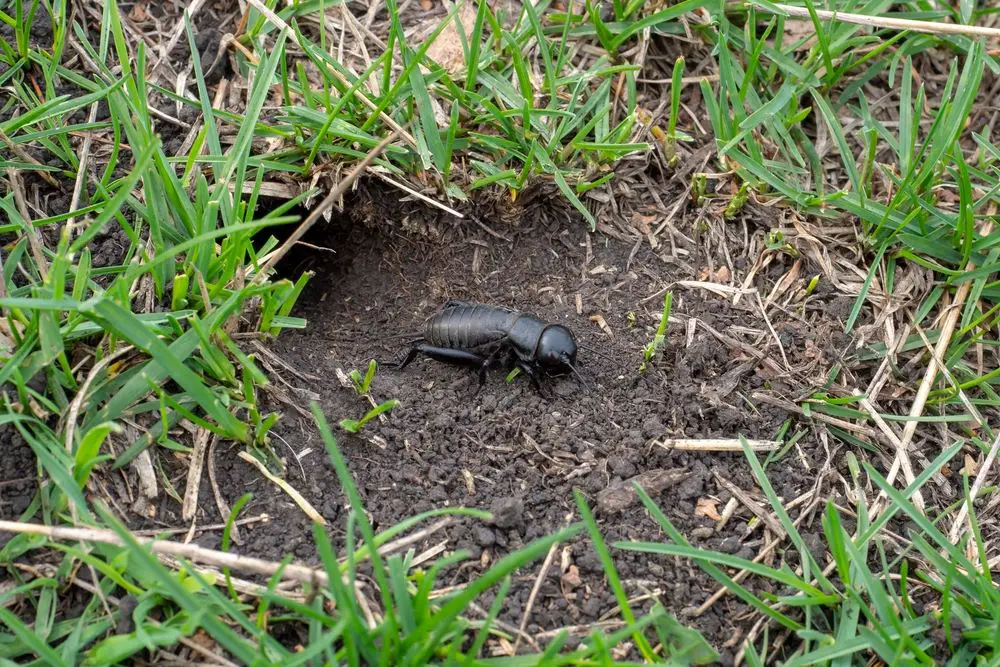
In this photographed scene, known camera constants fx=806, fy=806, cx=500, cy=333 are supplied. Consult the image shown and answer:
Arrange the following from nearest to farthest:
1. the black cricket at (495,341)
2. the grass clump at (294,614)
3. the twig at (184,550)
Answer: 1. the grass clump at (294,614)
2. the twig at (184,550)
3. the black cricket at (495,341)

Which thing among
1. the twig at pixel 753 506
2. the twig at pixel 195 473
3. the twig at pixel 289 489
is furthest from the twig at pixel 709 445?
the twig at pixel 195 473

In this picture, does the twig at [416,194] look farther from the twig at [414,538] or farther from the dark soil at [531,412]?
the twig at [414,538]

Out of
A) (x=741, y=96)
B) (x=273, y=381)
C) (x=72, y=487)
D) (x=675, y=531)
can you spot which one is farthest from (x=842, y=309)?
(x=72, y=487)

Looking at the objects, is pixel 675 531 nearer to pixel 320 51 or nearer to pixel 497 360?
pixel 497 360

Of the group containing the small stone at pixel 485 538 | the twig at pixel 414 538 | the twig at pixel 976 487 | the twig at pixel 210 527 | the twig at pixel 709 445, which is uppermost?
the twig at pixel 210 527

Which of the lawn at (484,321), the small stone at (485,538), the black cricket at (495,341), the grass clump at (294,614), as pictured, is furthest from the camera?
the black cricket at (495,341)

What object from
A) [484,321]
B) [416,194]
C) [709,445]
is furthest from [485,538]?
[416,194]

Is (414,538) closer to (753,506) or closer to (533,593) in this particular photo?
(533,593)
